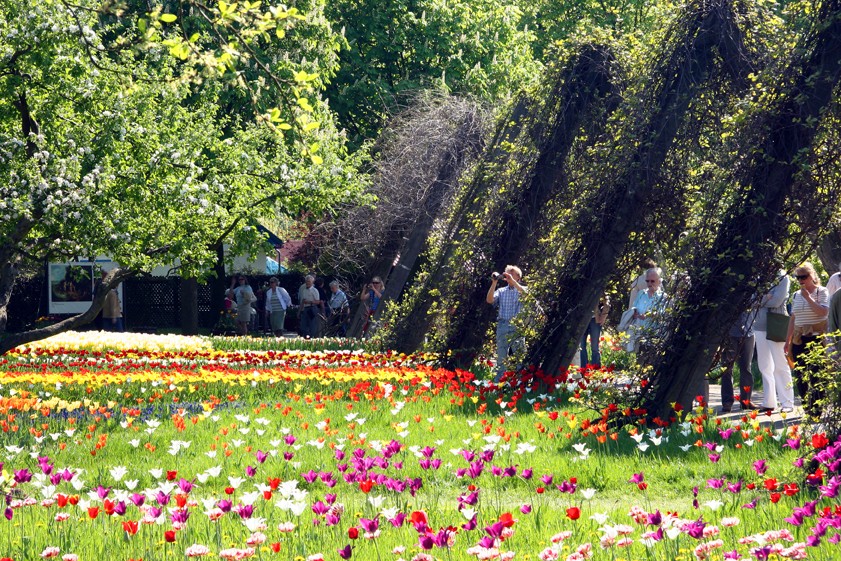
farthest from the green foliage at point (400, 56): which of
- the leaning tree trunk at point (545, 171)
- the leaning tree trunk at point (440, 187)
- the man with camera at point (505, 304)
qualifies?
the man with camera at point (505, 304)

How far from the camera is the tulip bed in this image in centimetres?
460

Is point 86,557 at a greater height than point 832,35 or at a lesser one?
lesser

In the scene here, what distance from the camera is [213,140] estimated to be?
25250 millimetres

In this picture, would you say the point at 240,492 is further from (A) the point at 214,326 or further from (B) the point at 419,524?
(A) the point at 214,326

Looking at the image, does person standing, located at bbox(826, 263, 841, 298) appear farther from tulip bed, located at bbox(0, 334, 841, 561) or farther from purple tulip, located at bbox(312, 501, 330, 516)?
purple tulip, located at bbox(312, 501, 330, 516)

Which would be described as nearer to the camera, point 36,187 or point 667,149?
point 667,149

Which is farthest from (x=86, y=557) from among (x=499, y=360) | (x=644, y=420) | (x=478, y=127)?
(x=478, y=127)

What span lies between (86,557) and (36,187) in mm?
12097

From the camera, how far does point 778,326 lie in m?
11.5

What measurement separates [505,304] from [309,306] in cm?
1634

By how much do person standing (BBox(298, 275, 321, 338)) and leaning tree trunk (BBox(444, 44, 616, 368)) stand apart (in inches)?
554

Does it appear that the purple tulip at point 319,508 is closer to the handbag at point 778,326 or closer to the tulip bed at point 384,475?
the tulip bed at point 384,475

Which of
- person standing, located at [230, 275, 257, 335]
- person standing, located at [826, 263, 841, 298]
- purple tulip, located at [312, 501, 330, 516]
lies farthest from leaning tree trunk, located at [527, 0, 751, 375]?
person standing, located at [230, 275, 257, 335]

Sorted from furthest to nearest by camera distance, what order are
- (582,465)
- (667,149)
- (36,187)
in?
(36,187) < (667,149) < (582,465)
